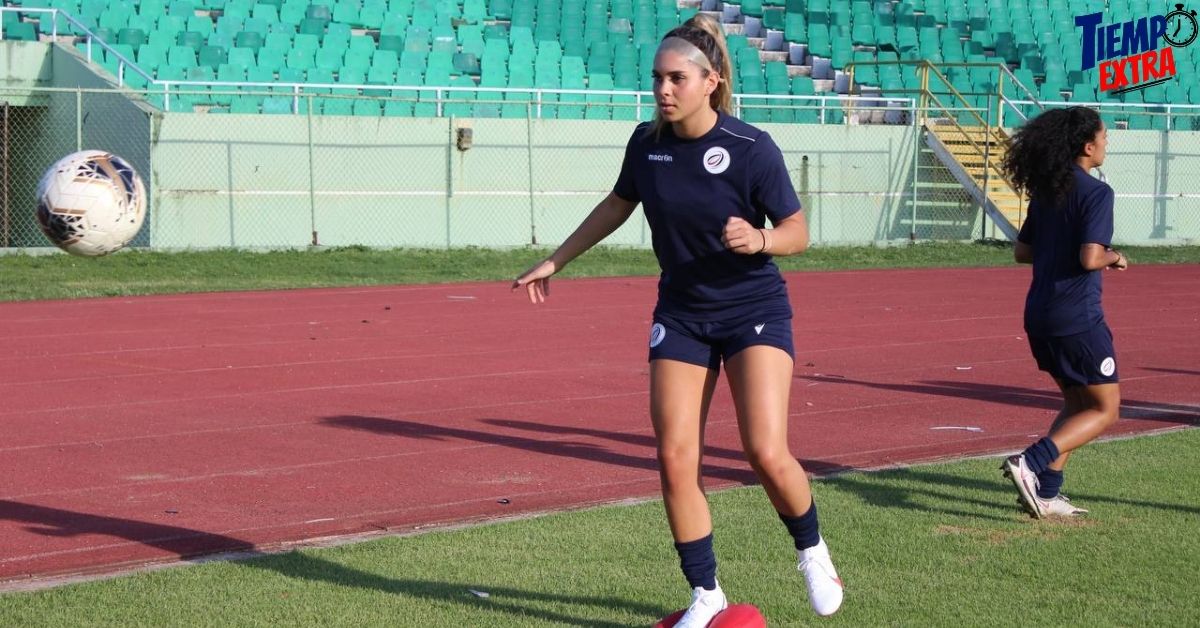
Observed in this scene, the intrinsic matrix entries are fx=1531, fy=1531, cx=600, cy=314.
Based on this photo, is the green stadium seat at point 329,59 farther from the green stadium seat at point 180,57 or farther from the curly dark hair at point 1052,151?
the curly dark hair at point 1052,151

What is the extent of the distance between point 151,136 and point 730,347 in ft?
62.1

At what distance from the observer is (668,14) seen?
31.9m

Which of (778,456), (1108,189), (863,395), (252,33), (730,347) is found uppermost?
(252,33)

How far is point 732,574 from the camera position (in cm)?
591

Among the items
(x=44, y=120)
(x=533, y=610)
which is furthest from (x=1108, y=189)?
(x=44, y=120)

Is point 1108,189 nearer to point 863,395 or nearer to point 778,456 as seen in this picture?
point 778,456

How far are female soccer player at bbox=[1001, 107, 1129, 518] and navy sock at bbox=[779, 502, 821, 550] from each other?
2.10 metres

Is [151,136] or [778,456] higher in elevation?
[151,136]

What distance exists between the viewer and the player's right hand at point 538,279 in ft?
17.6

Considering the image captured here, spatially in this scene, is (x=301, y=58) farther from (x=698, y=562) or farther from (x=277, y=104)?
(x=698, y=562)

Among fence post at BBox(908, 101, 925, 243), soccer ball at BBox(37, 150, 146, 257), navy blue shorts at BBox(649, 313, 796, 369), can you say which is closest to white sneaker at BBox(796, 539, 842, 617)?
navy blue shorts at BBox(649, 313, 796, 369)

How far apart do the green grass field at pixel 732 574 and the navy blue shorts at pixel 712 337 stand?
99 cm

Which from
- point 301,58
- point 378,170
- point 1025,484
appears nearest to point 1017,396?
point 1025,484

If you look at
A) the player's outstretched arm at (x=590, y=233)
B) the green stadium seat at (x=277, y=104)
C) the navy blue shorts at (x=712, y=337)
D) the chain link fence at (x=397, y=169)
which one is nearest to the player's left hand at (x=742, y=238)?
the navy blue shorts at (x=712, y=337)
